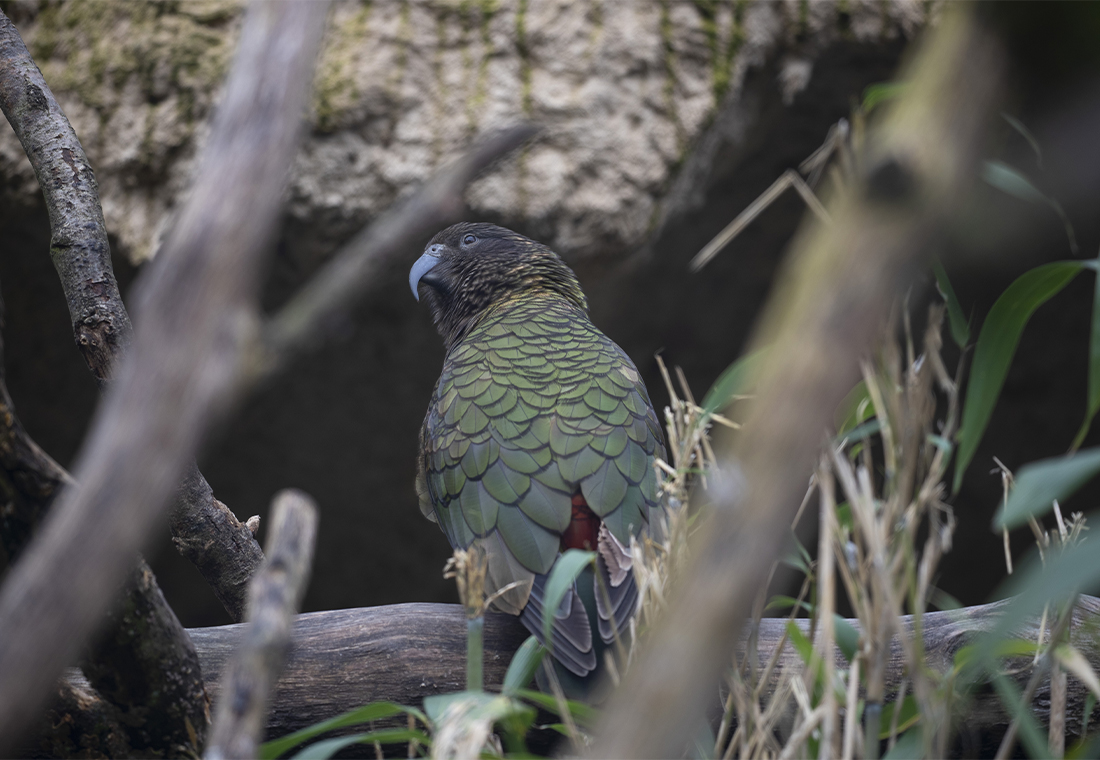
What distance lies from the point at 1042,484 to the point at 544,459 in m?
1.40

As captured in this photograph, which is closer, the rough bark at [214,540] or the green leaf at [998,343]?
the green leaf at [998,343]

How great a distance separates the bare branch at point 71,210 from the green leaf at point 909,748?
1632mm

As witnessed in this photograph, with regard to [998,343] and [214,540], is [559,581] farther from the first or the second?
[214,540]

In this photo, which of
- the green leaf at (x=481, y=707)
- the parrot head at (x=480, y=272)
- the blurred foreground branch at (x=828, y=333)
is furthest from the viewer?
the parrot head at (x=480, y=272)

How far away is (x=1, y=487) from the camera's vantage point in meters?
1.14

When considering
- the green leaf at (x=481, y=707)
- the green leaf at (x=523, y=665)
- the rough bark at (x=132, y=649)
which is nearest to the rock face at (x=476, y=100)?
the rough bark at (x=132, y=649)

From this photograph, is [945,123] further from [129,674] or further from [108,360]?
[108,360]

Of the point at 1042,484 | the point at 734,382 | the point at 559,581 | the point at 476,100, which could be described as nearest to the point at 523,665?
the point at 559,581

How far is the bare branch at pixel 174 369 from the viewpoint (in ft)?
2.02

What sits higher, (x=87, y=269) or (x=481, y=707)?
(x=87, y=269)

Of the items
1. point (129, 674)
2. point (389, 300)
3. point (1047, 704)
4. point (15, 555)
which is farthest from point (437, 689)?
point (389, 300)

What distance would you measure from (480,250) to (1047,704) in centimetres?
219

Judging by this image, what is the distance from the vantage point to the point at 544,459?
2125 mm

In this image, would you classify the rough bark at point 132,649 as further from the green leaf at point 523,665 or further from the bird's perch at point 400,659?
the green leaf at point 523,665
